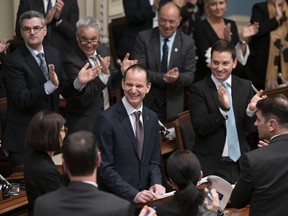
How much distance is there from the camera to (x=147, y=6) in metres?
6.79

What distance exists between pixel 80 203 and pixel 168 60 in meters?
2.93

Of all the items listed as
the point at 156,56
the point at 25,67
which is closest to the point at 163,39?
the point at 156,56

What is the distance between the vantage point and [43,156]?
3887 mm

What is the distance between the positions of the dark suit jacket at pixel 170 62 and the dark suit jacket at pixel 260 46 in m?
1.32

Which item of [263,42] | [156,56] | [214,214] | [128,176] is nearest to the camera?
[214,214]

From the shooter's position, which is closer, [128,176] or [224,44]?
[128,176]

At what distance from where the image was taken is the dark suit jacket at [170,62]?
575 centimetres

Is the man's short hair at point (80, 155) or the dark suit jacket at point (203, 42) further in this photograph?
the dark suit jacket at point (203, 42)

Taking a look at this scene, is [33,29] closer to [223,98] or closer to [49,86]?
[49,86]

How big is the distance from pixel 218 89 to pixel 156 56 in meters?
1.02

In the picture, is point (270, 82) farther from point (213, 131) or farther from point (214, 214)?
point (214, 214)

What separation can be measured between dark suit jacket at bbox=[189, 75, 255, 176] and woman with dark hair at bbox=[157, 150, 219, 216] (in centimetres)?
126

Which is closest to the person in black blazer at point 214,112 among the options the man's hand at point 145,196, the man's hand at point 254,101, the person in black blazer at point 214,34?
the man's hand at point 254,101

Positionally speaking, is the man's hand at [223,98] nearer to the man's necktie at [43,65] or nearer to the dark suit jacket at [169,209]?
the man's necktie at [43,65]
